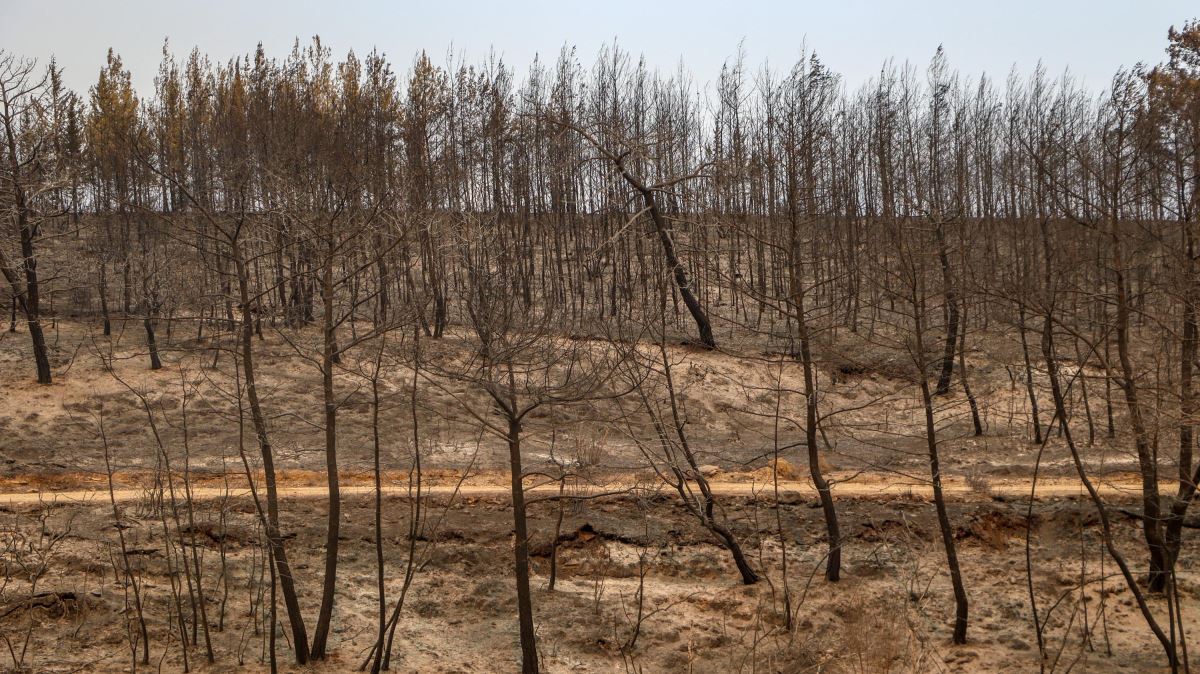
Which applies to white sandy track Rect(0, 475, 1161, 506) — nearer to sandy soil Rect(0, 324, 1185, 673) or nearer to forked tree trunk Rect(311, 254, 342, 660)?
sandy soil Rect(0, 324, 1185, 673)

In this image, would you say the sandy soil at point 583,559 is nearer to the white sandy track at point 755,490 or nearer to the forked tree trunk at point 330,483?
the white sandy track at point 755,490

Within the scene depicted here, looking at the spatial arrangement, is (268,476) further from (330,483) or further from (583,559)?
(583,559)

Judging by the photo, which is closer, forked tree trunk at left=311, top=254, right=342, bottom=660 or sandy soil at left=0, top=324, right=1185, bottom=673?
forked tree trunk at left=311, top=254, right=342, bottom=660

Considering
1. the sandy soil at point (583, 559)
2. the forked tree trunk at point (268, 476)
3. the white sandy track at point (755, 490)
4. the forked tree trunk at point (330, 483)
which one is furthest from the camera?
the white sandy track at point (755, 490)

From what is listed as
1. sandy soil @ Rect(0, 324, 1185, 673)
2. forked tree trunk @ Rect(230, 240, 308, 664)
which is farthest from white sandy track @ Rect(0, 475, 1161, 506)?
forked tree trunk @ Rect(230, 240, 308, 664)

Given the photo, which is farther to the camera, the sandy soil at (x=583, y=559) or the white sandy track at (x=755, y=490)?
the white sandy track at (x=755, y=490)

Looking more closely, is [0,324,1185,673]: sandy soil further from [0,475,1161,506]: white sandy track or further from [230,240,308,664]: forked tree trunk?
[230,240,308,664]: forked tree trunk

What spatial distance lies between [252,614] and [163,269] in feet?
52.5

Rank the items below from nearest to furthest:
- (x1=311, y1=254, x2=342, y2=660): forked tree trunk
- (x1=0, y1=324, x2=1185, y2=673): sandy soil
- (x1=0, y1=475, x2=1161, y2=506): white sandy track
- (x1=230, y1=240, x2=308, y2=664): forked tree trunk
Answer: (x1=230, y1=240, x2=308, y2=664): forked tree trunk
(x1=311, y1=254, x2=342, y2=660): forked tree trunk
(x1=0, y1=324, x2=1185, y2=673): sandy soil
(x1=0, y1=475, x2=1161, y2=506): white sandy track

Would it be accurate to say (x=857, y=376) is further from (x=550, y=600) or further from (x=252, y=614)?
(x=252, y=614)

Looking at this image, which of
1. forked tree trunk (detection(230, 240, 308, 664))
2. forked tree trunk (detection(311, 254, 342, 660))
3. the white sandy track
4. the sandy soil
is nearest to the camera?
forked tree trunk (detection(230, 240, 308, 664))

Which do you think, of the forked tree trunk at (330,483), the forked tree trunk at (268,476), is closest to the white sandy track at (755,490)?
the forked tree trunk at (330,483)

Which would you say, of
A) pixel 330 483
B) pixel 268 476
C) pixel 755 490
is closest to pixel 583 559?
pixel 755 490

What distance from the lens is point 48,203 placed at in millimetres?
29266
